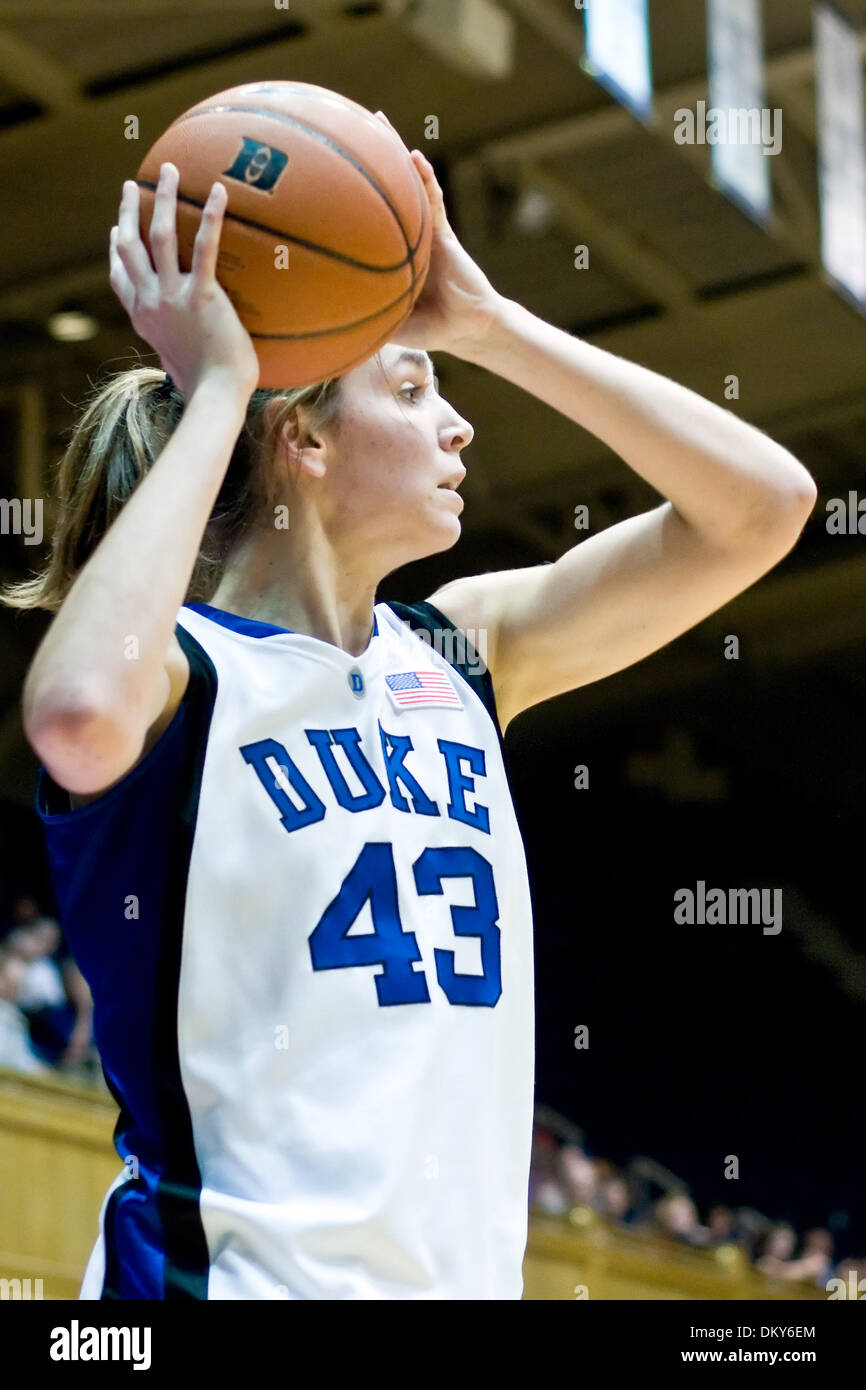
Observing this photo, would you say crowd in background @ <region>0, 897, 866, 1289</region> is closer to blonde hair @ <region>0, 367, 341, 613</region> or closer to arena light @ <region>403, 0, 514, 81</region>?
arena light @ <region>403, 0, 514, 81</region>

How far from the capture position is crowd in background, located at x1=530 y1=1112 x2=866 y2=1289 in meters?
10.3

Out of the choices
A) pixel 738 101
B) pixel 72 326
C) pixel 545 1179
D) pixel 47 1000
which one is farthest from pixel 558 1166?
pixel 738 101

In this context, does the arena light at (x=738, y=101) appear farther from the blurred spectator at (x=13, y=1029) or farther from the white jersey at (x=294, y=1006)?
the white jersey at (x=294, y=1006)

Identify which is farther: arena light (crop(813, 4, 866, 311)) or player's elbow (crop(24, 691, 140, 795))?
arena light (crop(813, 4, 866, 311))

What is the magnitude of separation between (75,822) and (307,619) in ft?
1.53

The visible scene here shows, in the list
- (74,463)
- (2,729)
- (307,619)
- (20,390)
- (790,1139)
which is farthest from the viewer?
(790,1139)

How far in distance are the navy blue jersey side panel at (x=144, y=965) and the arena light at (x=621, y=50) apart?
5107 millimetres

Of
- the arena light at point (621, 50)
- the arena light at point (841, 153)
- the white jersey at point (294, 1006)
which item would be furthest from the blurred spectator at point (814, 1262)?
the white jersey at point (294, 1006)

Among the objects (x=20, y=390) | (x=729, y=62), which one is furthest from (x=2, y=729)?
(x=729, y=62)

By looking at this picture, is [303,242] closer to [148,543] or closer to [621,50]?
[148,543]

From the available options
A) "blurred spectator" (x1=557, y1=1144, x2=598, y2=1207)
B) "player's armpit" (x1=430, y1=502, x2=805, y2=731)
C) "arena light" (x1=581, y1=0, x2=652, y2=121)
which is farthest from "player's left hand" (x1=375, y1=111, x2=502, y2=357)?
"blurred spectator" (x1=557, y1=1144, x2=598, y2=1207)
